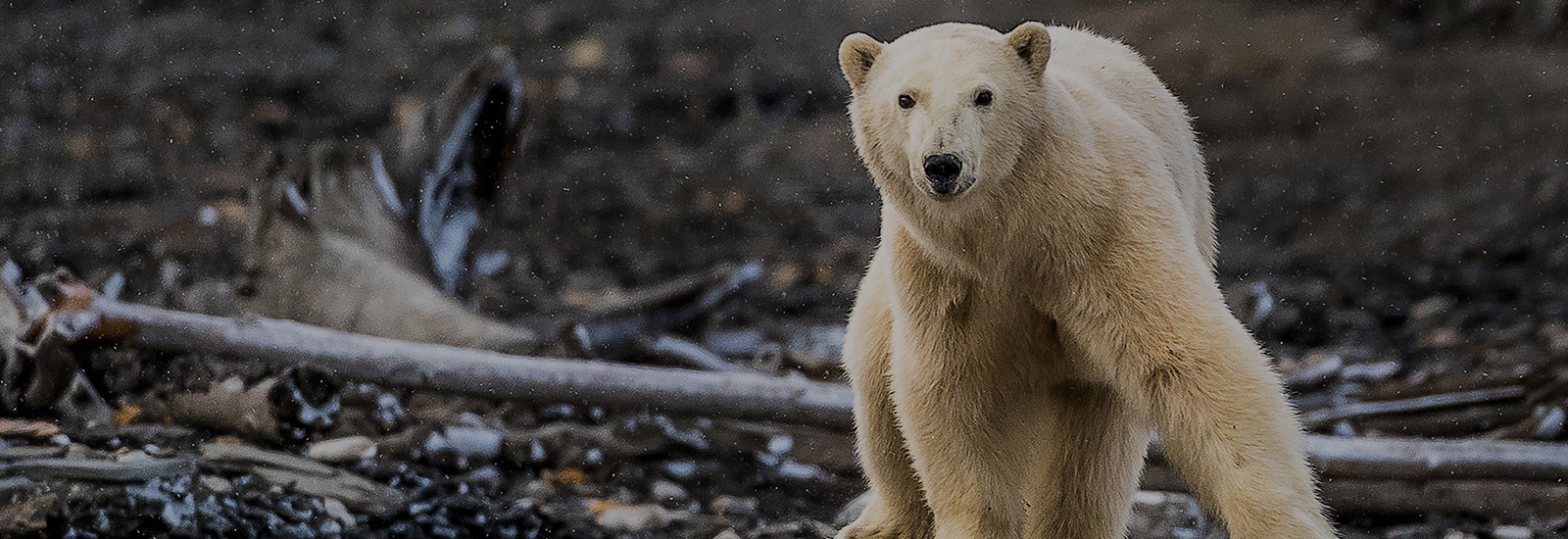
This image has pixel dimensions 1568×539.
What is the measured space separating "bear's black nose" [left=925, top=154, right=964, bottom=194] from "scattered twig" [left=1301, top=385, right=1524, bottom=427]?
134 inches

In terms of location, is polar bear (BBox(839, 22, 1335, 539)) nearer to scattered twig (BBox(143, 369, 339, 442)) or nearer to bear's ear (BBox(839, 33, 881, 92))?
bear's ear (BBox(839, 33, 881, 92))

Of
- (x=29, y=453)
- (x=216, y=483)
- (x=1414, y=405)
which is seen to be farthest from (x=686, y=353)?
(x=1414, y=405)

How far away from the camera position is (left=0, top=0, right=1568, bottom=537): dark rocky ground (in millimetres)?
5164

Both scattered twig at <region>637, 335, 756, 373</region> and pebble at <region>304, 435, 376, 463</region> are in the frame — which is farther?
scattered twig at <region>637, 335, 756, 373</region>

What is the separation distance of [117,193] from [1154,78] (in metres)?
8.98

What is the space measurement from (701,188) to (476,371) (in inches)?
250

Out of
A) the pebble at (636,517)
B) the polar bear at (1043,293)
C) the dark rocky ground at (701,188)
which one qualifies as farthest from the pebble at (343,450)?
the polar bear at (1043,293)

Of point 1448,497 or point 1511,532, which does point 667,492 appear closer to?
point 1448,497

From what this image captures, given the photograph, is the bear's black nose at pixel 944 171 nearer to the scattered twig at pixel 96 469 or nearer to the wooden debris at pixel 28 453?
the scattered twig at pixel 96 469

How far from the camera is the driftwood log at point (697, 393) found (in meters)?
4.41

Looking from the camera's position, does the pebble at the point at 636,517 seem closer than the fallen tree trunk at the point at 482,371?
Yes

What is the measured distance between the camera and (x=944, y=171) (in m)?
2.58

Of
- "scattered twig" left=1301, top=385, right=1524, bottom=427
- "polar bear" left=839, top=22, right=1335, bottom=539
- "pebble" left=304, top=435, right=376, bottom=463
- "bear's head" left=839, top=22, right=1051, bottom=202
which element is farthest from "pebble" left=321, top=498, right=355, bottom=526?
"scattered twig" left=1301, top=385, right=1524, bottom=427

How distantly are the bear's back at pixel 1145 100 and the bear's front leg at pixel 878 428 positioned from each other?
0.71 meters
